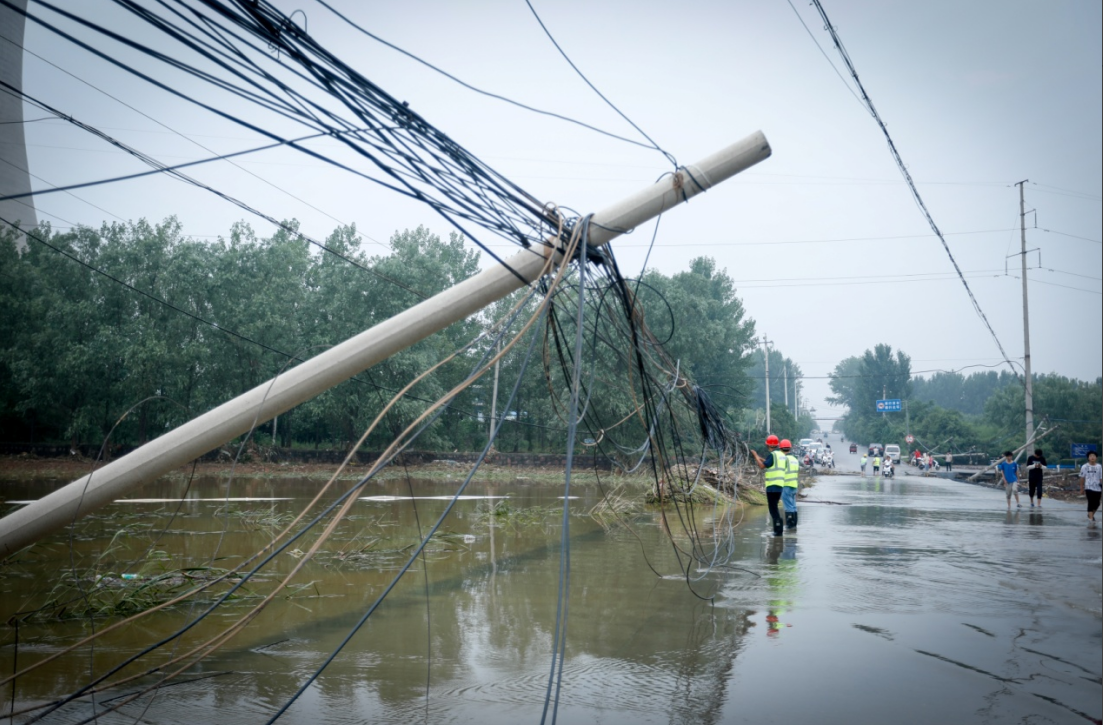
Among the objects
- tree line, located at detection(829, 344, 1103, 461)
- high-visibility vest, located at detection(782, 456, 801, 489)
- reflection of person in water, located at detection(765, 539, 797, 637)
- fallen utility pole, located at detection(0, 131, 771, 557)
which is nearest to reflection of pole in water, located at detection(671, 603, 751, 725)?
reflection of person in water, located at detection(765, 539, 797, 637)

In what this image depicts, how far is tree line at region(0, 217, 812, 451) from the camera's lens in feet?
110

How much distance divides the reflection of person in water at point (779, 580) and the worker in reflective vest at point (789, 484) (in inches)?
44.0

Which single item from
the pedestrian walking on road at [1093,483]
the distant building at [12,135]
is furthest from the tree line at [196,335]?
the pedestrian walking on road at [1093,483]

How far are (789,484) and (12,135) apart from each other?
27.1 meters

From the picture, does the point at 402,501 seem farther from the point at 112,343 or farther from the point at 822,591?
the point at 112,343

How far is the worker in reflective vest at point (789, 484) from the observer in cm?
1323

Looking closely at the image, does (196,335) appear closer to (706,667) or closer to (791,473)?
(791,473)

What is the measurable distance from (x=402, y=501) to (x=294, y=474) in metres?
13.8

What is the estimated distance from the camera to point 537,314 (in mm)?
4668

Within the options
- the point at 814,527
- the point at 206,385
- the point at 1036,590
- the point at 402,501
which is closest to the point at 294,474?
the point at 206,385

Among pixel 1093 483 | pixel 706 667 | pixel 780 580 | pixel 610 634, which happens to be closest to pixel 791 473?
pixel 780 580

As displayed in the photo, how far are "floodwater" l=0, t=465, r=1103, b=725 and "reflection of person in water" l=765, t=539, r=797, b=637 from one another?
0.04 metres

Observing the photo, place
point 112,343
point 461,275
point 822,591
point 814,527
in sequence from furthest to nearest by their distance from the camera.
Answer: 1. point 461,275
2. point 112,343
3. point 814,527
4. point 822,591

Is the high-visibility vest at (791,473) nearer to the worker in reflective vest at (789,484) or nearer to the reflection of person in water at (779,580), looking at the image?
the worker in reflective vest at (789,484)
